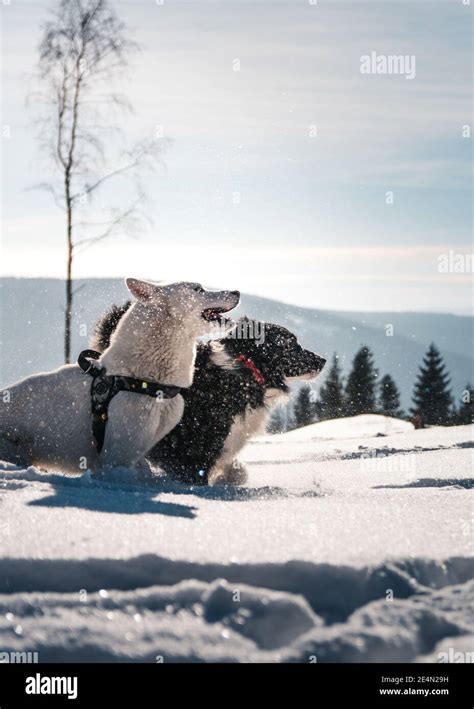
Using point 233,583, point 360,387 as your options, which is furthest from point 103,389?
point 360,387

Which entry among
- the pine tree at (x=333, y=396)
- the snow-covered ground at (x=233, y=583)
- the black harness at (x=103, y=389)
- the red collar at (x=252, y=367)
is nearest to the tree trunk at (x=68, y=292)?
the red collar at (x=252, y=367)

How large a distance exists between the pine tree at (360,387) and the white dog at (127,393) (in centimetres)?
3740

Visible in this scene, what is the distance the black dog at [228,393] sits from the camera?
5.86 m

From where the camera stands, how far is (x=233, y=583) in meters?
2.24

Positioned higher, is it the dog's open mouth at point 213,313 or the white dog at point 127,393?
the dog's open mouth at point 213,313

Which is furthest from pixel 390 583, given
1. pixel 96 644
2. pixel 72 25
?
pixel 72 25

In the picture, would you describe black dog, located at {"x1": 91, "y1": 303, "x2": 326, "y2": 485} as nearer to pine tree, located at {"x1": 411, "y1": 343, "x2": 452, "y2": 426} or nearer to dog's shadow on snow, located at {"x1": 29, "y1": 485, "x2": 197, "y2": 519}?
dog's shadow on snow, located at {"x1": 29, "y1": 485, "x2": 197, "y2": 519}

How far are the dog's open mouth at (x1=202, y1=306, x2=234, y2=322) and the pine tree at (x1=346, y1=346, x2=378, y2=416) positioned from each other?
3715 cm

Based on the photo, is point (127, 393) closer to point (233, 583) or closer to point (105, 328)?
point (105, 328)

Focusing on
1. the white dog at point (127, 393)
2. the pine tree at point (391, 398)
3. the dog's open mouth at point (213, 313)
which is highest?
the dog's open mouth at point (213, 313)

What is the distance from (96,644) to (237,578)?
54 centimetres

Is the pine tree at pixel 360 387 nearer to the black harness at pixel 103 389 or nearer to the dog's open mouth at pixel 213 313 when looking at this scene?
the dog's open mouth at pixel 213 313

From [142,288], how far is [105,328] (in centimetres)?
107
